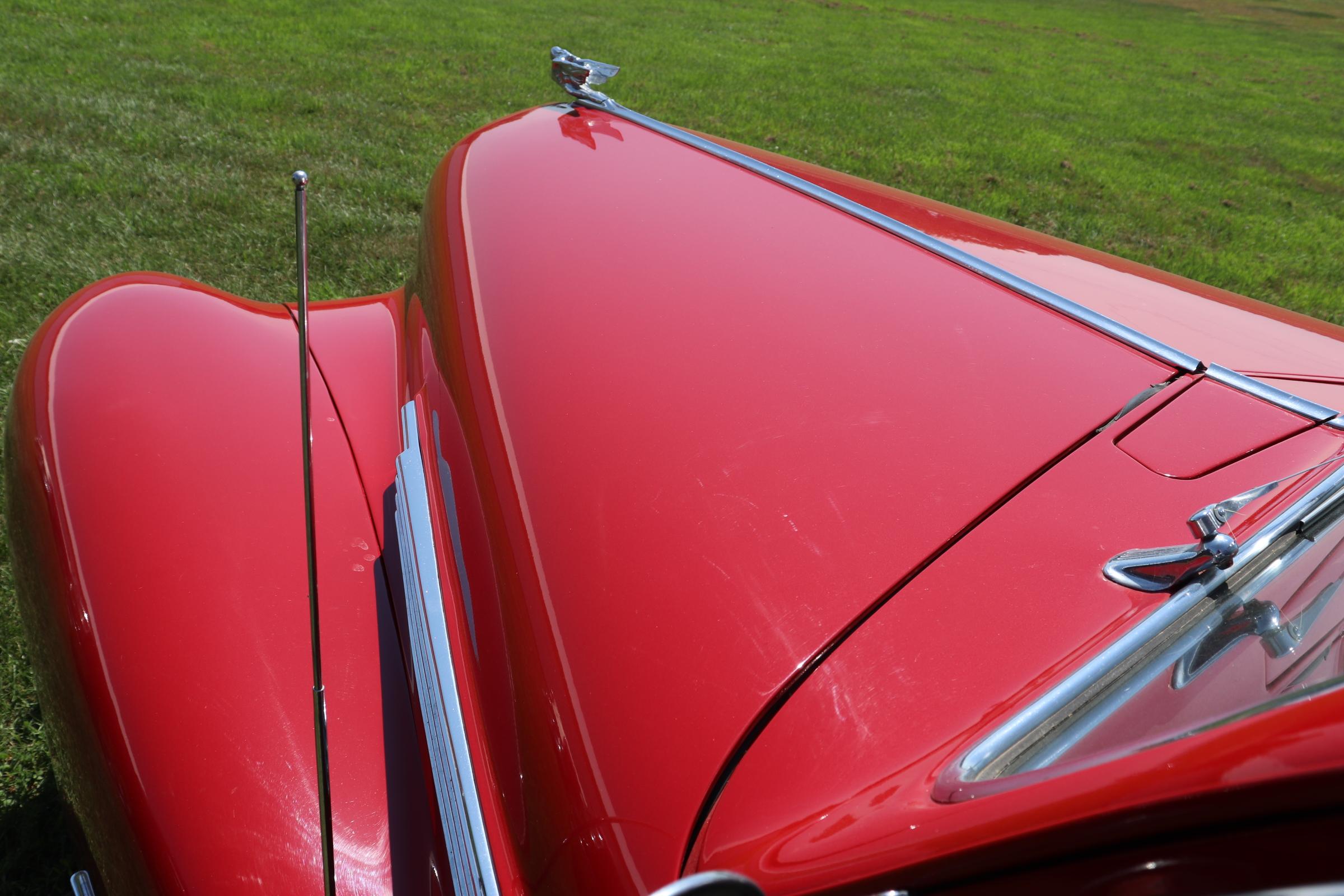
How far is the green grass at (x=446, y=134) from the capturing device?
12.2ft

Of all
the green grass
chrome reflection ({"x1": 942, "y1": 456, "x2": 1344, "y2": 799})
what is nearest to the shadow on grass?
the green grass

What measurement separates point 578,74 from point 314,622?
1638 millimetres

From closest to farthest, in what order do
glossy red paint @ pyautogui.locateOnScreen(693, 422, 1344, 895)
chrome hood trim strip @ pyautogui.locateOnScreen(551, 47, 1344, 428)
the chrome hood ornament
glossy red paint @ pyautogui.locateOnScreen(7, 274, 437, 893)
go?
1. glossy red paint @ pyautogui.locateOnScreen(693, 422, 1344, 895)
2. glossy red paint @ pyautogui.locateOnScreen(7, 274, 437, 893)
3. chrome hood trim strip @ pyautogui.locateOnScreen(551, 47, 1344, 428)
4. the chrome hood ornament

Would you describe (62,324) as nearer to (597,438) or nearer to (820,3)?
(597,438)

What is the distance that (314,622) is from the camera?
95 cm

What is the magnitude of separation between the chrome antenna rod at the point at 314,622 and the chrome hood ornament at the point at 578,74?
1.26 m

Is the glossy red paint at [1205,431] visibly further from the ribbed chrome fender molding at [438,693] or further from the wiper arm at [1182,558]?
the ribbed chrome fender molding at [438,693]

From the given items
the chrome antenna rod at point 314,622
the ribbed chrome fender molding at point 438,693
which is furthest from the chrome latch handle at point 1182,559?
the chrome antenna rod at point 314,622

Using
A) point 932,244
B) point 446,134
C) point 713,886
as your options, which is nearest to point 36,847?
point 713,886

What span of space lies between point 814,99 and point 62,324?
6.62 m

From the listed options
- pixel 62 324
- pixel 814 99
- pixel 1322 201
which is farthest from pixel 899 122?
pixel 62 324

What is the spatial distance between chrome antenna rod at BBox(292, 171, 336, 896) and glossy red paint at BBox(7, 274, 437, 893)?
0.04 meters

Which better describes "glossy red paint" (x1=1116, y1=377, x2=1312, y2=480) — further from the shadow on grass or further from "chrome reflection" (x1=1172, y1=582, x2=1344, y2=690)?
the shadow on grass

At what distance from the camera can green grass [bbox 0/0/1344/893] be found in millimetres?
3715
